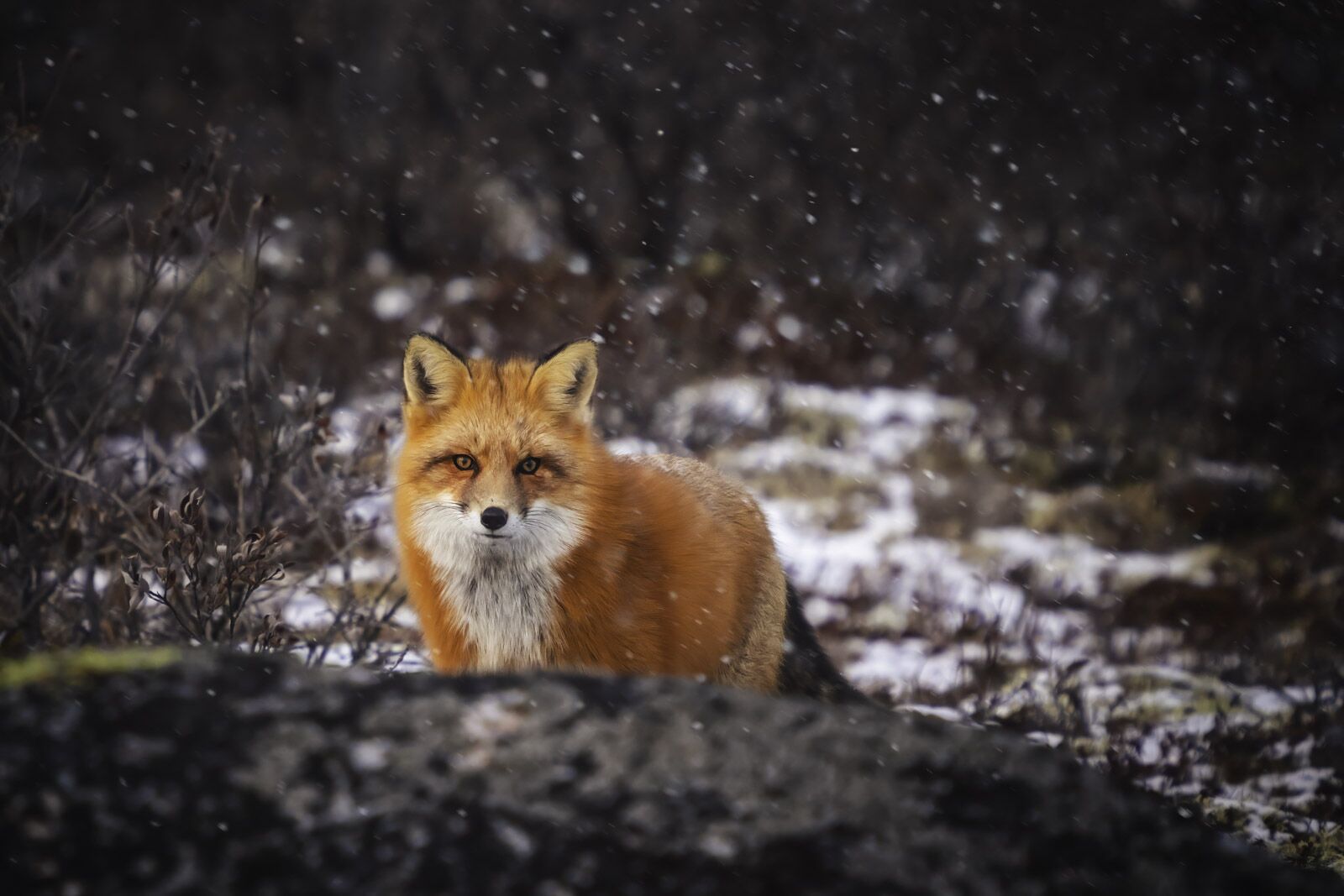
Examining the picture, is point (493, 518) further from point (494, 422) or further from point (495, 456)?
point (494, 422)

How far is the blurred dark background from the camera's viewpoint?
9.64 meters

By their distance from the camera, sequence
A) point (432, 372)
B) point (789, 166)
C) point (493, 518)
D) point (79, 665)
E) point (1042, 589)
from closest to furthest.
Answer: point (79, 665) < point (493, 518) < point (432, 372) < point (1042, 589) < point (789, 166)

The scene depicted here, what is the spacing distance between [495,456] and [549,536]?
0.30 metres

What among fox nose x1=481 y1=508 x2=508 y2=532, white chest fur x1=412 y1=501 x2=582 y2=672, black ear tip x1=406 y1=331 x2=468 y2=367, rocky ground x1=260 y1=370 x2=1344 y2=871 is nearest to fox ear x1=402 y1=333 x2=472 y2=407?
black ear tip x1=406 y1=331 x2=468 y2=367

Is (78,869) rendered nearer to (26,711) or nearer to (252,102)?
(26,711)

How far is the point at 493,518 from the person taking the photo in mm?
2965

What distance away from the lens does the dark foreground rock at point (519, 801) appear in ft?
5.01

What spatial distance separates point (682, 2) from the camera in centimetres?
1123

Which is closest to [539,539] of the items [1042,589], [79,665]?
[79,665]

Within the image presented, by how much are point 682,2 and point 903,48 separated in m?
2.50

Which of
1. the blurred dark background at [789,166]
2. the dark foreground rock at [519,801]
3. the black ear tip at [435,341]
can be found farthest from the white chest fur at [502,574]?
the blurred dark background at [789,166]

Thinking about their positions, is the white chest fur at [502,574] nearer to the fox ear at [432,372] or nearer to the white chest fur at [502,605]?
the white chest fur at [502,605]

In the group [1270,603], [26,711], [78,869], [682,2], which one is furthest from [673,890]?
[682,2]

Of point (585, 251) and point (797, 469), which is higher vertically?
point (585, 251)
